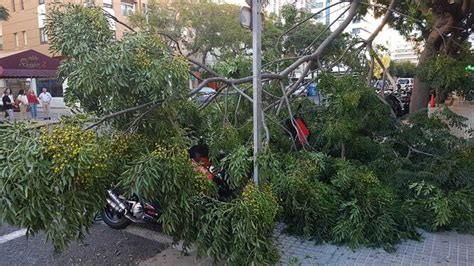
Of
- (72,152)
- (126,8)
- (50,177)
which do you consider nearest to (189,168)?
(72,152)

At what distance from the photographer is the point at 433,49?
754 cm

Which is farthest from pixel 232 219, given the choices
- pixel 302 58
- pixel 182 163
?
pixel 302 58

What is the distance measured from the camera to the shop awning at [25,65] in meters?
15.5

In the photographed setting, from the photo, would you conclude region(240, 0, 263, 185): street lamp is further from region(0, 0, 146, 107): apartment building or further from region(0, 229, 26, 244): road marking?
region(0, 0, 146, 107): apartment building

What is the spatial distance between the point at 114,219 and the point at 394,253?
10.7 ft

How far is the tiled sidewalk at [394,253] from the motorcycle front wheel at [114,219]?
6.37 feet

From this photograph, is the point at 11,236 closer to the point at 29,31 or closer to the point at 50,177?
the point at 50,177

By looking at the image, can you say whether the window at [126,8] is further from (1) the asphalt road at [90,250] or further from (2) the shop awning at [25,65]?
(1) the asphalt road at [90,250]

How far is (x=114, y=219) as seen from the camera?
465 cm

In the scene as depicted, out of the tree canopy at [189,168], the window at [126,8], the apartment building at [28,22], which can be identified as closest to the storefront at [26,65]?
the apartment building at [28,22]

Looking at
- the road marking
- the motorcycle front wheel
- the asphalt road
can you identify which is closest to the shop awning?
the road marking

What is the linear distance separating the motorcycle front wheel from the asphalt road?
101 mm

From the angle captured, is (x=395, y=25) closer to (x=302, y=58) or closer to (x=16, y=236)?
(x=302, y=58)

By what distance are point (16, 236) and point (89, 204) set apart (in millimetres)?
2618
